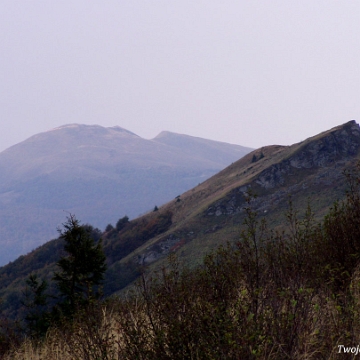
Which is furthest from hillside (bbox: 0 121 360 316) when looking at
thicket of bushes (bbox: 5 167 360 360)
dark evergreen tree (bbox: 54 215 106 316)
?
thicket of bushes (bbox: 5 167 360 360)

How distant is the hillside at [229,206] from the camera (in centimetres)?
5681

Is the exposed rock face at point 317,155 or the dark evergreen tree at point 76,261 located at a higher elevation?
the exposed rock face at point 317,155

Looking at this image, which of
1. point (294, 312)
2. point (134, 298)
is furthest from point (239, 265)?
point (134, 298)

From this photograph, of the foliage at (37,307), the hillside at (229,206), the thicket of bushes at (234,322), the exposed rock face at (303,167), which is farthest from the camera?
the exposed rock face at (303,167)

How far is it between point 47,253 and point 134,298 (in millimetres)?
82660

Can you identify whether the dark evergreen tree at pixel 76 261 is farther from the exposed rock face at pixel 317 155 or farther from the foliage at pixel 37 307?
the exposed rock face at pixel 317 155

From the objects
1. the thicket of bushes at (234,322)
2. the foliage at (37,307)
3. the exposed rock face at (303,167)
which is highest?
the exposed rock face at (303,167)

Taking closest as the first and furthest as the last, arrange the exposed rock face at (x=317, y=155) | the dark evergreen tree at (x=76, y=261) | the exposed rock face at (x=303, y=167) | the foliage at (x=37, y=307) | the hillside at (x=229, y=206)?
1. the foliage at (x=37, y=307)
2. the dark evergreen tree at (x=76, y=261)
3. the hillside at (x=229, y=206)
4. the exposed rock face at (x=303, y=167)
5. the exposed rock face at (x=317, y=155)

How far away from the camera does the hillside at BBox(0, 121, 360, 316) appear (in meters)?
56.8

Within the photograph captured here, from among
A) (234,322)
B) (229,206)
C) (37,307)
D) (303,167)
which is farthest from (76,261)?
(303,167)

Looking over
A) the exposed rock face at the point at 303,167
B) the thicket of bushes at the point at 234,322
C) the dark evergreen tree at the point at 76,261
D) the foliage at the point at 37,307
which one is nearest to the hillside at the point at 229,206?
the exposed rock face at the point at 303,167

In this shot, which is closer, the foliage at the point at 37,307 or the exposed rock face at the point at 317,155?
the foliage at the point at 37,307

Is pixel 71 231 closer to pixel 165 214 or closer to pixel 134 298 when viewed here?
pixel 134 298

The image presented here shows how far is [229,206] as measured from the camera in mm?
64250
